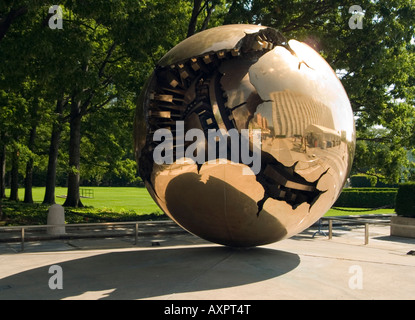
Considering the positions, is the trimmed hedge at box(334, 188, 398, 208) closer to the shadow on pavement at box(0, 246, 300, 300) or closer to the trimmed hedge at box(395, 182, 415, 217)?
the trimmed hedge at box(395, 182, 415, 217)

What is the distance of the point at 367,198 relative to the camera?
3353cm

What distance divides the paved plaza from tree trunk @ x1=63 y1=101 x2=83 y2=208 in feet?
43.1

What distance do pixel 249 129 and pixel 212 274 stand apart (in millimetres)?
2435

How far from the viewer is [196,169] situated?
22.5 feet

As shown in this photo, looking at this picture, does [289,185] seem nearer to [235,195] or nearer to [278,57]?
[235,195]

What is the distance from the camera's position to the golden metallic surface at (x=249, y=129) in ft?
21.7

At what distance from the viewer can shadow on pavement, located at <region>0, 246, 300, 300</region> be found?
6242 millimetres

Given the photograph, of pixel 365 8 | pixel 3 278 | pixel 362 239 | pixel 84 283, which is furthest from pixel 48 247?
pixel 365 8

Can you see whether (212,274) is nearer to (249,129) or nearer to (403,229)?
(249,129)

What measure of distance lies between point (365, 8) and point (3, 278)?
16.2 metres

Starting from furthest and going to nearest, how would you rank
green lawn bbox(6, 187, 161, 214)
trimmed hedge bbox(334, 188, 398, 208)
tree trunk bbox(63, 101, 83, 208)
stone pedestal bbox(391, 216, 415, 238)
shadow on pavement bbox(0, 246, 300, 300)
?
trimmed hedge bbox(334, 188, 398, 208), green lawn bbox(6, 187, 161, 214), tree trunk bbox(63, 101, 83, 208), stone pedestal bbox(391, 216, 415, 238), shadow on pavement bbox(0, 246, 300, 300)

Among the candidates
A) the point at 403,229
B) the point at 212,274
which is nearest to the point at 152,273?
the point at 212,274

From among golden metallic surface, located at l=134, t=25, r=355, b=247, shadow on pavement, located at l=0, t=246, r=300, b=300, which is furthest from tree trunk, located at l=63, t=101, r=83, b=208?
golden metallic surface, located at l=134, t=25, r=355, b=247

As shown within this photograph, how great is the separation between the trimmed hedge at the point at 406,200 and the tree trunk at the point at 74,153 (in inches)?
596
